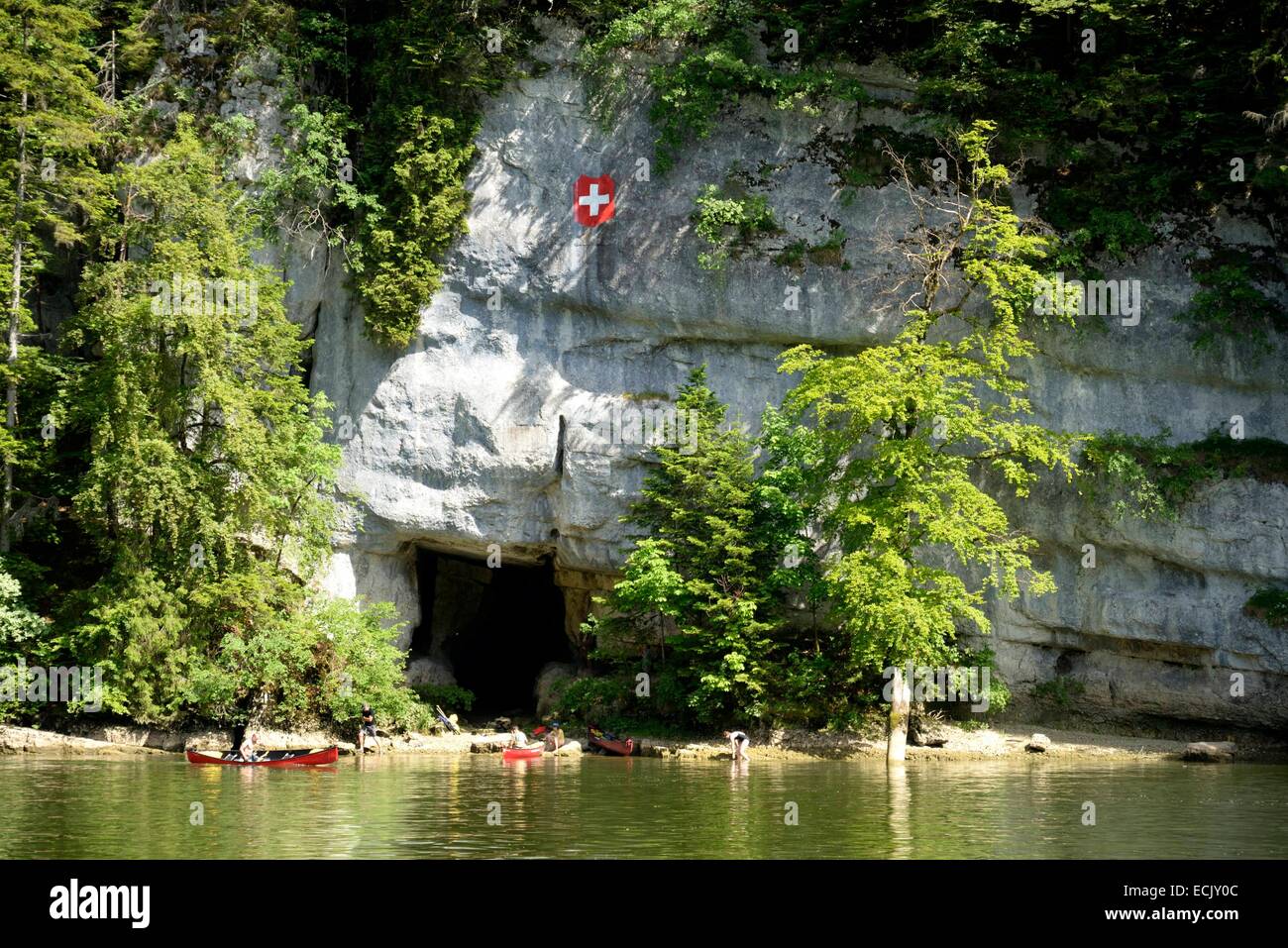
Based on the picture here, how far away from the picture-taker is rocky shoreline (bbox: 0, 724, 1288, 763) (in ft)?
90.4

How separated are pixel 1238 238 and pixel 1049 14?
24.3 ft

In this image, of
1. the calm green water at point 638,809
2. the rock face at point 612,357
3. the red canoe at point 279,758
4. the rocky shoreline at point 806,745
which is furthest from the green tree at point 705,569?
the red canoe at point 279,758

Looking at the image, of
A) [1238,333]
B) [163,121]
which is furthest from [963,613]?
[163,121]

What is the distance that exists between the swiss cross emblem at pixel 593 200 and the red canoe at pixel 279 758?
15.5 m

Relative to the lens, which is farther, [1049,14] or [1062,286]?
[1049,14]

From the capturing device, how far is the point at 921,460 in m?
26.5

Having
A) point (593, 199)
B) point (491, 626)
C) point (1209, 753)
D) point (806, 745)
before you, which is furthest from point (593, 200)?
point (1209, 753)

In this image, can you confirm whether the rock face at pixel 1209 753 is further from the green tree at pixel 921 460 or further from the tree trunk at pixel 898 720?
the tree trunk at pixel 898 720

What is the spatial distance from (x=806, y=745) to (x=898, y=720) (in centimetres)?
Answer: 248

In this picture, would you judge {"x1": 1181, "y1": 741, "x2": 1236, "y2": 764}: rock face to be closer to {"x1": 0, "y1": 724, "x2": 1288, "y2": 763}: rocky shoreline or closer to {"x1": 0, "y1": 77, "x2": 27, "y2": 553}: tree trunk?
{"x1": 0, "y1": 724, "x2": 1288, "y2": 763}: rocky shoreline

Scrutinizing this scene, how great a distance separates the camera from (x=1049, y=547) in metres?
30.7

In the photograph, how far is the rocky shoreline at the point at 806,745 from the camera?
27.5m

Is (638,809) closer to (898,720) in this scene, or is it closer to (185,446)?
(898,720)
